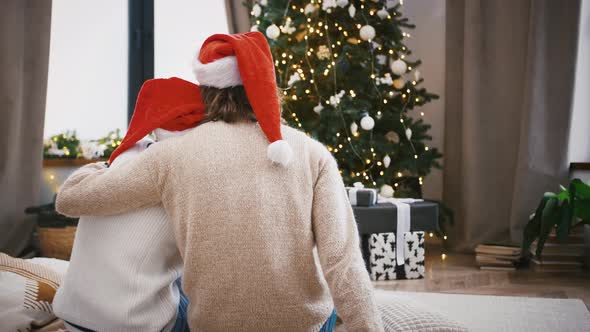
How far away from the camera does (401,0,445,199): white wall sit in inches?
179

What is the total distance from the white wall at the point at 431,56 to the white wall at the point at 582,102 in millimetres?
927

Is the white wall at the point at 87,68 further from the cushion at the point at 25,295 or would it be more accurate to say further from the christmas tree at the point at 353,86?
the cushion at the point at 25,295

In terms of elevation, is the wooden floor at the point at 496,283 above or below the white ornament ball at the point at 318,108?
below

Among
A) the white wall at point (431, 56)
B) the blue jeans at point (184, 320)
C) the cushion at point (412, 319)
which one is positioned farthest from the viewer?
the white wall at point (431, 56)

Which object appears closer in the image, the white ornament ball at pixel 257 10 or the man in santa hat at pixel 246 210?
the man in santa hat at pixel 246 210

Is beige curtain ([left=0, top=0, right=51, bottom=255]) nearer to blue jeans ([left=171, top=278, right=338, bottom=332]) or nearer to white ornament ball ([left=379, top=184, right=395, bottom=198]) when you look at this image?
white ornament ball ([left=379, top=184, right=395, bottom=198])

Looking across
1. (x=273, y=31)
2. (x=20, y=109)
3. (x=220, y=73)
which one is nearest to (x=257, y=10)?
(x=273, y=31)

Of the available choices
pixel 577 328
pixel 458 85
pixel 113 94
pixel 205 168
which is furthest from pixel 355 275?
pixel 113 94

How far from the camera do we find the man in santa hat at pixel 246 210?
3.91 ft

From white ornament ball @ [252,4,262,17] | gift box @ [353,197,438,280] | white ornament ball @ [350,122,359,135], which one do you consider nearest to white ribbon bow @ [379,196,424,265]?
gift box @ [353,197,438,280]

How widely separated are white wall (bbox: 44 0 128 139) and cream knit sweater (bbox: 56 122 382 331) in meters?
3.25

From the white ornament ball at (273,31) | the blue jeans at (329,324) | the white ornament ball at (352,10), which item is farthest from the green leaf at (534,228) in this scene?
the blue jeans at (329,324)

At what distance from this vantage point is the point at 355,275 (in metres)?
1.16

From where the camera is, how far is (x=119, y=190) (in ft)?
3.91
